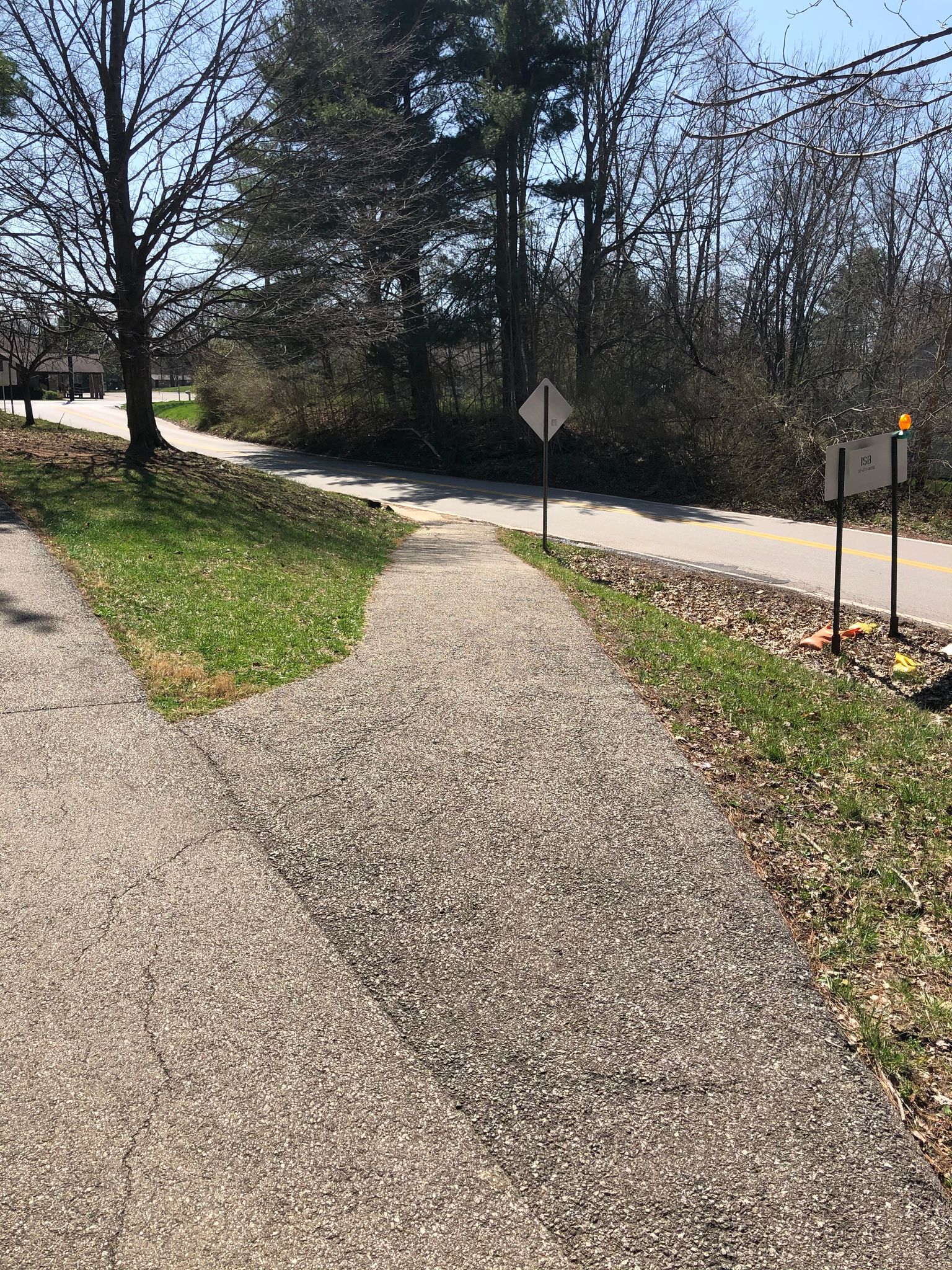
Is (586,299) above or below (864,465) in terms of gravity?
above

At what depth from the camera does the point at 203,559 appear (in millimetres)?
10164

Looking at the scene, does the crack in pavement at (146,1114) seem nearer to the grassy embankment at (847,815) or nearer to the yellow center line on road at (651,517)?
the grassy embankment at (847,815)

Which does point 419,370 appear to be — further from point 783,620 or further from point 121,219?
point 783,620

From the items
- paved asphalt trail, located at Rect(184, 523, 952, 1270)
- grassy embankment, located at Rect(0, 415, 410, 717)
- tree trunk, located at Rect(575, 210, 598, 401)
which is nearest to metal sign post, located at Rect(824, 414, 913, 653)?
paved asphalt trail, located at Rect(184, 523, 952, 1270)

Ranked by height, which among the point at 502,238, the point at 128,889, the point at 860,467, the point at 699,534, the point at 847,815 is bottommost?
the point at 847,815

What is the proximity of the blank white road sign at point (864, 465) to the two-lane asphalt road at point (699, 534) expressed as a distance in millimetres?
2159

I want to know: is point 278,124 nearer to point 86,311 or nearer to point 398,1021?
point 86,311

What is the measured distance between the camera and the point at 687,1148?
9.07 feet

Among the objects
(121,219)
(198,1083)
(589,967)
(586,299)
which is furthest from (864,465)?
(586,299)

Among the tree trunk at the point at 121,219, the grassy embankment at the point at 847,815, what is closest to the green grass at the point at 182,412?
the tree trunk at the point at 121,219

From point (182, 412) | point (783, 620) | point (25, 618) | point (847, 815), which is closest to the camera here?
point (847, 815)

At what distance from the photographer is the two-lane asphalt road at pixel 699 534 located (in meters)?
12.0

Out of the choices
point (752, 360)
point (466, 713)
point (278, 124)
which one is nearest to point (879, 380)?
point (752, 360)

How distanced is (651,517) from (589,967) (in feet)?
50.4
